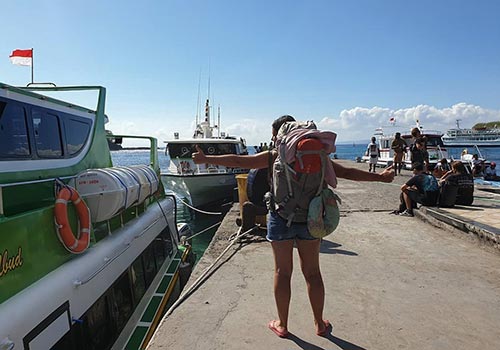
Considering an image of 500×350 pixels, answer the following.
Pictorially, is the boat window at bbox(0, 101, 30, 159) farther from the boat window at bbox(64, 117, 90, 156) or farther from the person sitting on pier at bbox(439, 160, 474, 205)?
the person sitting on pier at bbox(439, 160, 474, 205)

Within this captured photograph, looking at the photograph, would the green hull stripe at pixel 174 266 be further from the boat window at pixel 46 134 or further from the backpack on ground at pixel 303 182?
the backpack on ground at pixel 303 182

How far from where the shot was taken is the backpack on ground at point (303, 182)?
282 centimetres

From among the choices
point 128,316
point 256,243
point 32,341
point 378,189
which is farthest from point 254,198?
point 378,189

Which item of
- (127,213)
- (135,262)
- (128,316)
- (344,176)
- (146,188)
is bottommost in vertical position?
(128,316)

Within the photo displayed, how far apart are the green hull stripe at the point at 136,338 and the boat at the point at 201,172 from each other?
12057 mm

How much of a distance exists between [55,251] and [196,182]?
531 inches

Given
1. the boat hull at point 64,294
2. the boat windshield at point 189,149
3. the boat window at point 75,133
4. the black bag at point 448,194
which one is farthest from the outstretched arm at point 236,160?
the boat windshield at point 189,149

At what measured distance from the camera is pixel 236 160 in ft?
9.88

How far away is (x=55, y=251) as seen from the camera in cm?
345

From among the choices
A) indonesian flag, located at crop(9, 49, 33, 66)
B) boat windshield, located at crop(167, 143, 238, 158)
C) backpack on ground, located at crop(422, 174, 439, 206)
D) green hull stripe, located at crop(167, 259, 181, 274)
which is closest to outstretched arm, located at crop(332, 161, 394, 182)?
green hull stripe, located at crop(167, 259, 181, 274)

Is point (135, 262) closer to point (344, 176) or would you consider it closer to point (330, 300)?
point (330, 300)

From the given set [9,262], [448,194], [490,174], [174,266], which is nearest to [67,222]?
[9,262]

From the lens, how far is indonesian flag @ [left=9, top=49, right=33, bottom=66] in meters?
6.35

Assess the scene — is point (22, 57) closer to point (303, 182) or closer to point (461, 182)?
point (303, 182)
